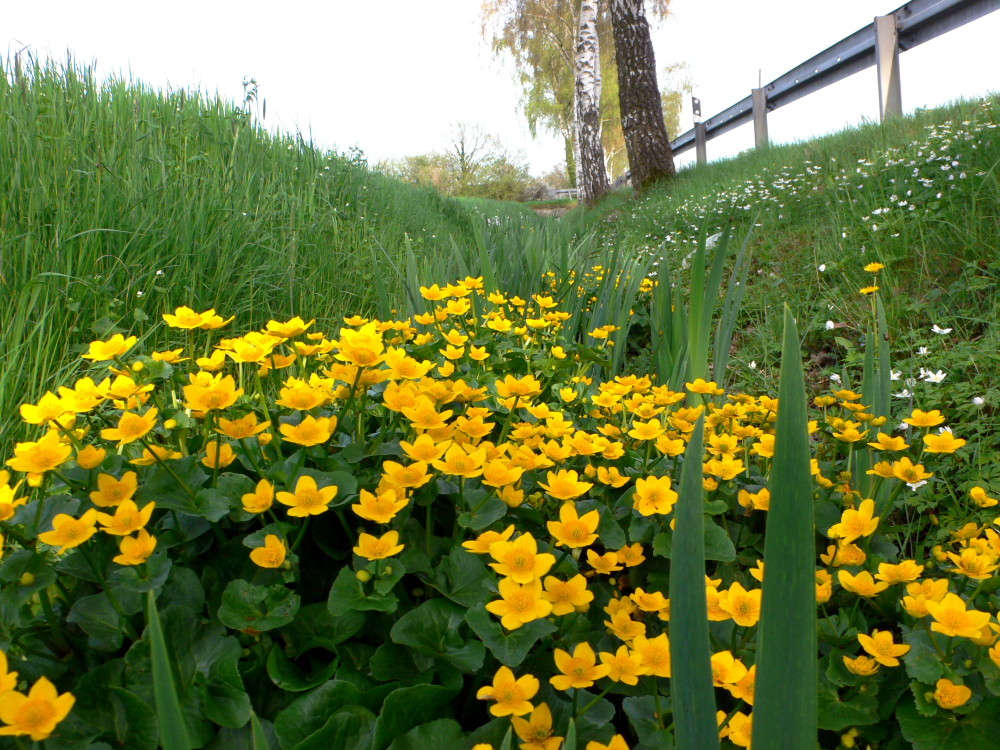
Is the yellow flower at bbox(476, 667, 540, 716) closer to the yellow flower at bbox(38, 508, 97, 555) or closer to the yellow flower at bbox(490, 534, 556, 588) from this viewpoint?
the yellow flower at bbox(490, 534, 556, 588)

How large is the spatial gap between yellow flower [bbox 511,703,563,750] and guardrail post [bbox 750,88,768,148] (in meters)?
9.62

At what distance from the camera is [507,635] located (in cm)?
82

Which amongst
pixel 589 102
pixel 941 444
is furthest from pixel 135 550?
pixel 589 102

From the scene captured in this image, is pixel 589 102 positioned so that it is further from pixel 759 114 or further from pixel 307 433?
pixel 307 433

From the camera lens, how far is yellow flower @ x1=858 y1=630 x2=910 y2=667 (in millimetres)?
805

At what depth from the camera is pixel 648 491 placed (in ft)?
3.37

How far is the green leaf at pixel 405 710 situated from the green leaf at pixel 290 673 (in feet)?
0.39

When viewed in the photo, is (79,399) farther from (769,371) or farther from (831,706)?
(769,371)

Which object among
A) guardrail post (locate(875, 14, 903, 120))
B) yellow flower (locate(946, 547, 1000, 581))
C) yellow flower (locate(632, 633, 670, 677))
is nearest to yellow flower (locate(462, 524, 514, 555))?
yellow flower (locate(632, 633, 670, 677))

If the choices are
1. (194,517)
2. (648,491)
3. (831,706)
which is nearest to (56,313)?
(194,517)

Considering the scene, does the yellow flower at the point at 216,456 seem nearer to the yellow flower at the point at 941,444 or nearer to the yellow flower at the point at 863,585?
the yellow flower at the point at 863,585

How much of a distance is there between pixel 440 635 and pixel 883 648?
1.85 ft

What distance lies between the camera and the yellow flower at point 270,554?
0.86m

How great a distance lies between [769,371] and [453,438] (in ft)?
6.55
